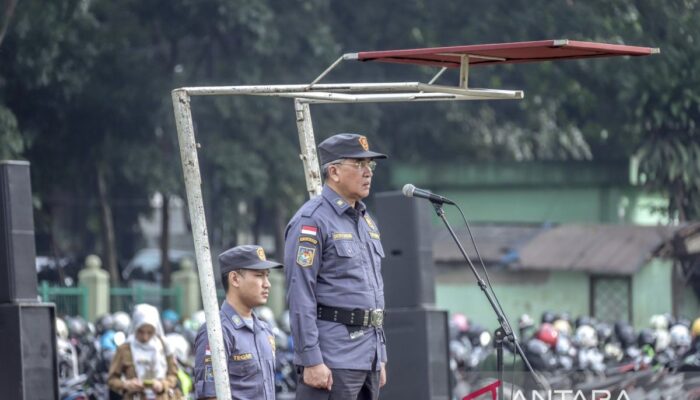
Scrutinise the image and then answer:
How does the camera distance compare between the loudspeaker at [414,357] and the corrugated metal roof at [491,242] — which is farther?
the corrugated metal roof at [491,242]

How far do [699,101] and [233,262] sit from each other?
17.7 m

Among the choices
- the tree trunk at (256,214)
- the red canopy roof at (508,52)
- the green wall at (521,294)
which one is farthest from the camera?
the tree trunk at (256,214)

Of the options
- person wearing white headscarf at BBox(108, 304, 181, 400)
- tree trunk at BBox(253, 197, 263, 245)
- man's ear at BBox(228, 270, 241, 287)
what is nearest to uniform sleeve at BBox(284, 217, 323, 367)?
man's ear at BBox(228, 270, 241, 287)

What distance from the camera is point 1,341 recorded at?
8.17m

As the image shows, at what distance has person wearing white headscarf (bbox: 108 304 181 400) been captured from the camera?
389 inches

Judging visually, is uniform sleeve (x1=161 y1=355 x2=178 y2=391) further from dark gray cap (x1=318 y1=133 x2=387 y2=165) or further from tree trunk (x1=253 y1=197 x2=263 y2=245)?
tree trunk (x1=253 y1=197 x2=263 y2=245)

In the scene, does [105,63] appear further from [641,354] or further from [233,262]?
[233,262]

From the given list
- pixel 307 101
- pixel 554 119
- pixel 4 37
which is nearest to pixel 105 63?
pixel 4 37

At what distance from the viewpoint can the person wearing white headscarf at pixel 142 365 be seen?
32.4 ft

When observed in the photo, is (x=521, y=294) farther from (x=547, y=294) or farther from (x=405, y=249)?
(x=405, y=249)

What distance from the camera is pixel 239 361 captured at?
6.18 meters

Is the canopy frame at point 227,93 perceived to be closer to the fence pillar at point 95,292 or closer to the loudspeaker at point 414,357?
the loudspeaker at point 414,357

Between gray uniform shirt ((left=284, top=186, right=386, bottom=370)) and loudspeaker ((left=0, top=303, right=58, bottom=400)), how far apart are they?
2.57m

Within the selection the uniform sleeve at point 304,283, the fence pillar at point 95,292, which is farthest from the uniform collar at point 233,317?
the fence pillar at point 95,292
